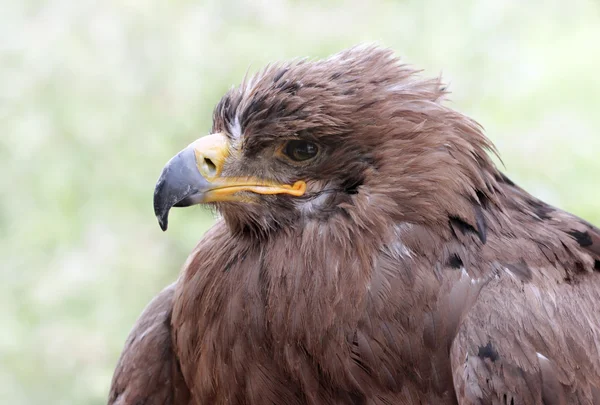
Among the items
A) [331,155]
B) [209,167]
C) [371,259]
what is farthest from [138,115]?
[371,259]

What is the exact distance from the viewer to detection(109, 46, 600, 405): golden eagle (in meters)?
2.41

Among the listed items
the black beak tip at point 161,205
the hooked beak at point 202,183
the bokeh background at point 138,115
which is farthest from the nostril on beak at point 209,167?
the bokeh background at point 138,115

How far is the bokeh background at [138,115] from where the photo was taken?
5.47 m

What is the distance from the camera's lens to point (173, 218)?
549 centimetres

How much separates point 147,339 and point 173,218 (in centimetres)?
246

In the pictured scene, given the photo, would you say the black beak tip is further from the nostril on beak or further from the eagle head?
the nostril on beak

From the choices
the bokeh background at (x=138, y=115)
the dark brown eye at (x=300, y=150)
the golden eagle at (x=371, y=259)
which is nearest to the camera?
the golden eagle at (x=371, y=259)

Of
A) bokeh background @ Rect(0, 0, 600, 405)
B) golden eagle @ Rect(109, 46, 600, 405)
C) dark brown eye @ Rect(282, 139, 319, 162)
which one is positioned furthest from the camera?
bokeh background @ Rect(0, 0, 600, 405)

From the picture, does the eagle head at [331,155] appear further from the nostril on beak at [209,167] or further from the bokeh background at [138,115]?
the bokeh background at [138,115]

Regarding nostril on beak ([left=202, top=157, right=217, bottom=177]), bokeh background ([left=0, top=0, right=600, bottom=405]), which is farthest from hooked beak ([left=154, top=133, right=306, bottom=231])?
bokeh background ([left=0, top=0, right=600, bottom=405])

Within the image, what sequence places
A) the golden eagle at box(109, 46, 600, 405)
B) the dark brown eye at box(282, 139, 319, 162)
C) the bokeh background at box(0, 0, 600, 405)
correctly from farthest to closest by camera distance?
1. the bokeh background at box(0, 0, 600, 405)
2. the dark brown eye at box(282, 139, 319, 162)
3. the golden eagle at box(109, 46, 600, 405)

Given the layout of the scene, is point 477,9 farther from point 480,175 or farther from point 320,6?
point 480,175

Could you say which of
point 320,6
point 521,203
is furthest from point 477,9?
point 521,203

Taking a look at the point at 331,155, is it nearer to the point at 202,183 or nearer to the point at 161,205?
the point at 202,183
